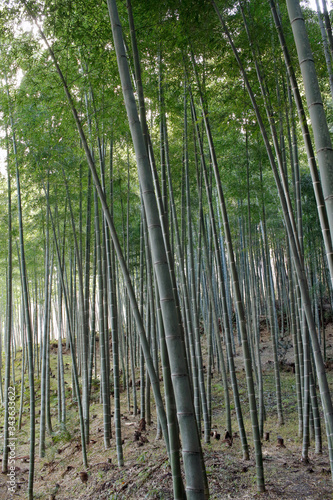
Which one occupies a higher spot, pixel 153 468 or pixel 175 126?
pixel 175 126

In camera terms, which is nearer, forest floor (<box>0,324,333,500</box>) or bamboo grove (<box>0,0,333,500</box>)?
bamboo grove (<box>0,0,333,500</box>)

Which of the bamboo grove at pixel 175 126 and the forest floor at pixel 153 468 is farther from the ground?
the bamboo grove at pixel 175 126

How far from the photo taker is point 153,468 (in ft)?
12.2

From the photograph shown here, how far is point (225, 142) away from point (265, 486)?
516cm

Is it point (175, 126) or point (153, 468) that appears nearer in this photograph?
point (153, 468)

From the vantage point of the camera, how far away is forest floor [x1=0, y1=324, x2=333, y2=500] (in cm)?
326

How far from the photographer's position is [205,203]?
9438 millimetres

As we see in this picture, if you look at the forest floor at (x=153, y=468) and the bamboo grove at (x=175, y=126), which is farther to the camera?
the forest floor at (x=153, y=468)

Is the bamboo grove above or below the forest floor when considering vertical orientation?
above

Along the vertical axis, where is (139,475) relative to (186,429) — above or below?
below

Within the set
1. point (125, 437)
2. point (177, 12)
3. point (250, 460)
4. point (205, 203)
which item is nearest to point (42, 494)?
point (125, 437)

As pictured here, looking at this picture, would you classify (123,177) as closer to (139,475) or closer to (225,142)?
(225,142)

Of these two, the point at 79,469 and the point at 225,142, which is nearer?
the point at 79,469

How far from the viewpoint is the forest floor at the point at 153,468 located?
10.7ft
